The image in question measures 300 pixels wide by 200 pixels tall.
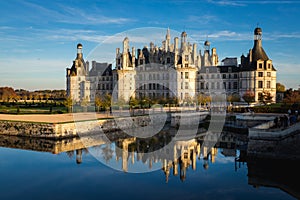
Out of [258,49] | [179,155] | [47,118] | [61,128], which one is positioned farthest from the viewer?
[258,49]

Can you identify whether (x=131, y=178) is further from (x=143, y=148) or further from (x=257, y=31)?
(x=257, y=31)

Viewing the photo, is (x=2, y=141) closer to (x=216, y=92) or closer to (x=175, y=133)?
(x=175, y=133)

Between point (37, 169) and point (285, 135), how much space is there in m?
10.4

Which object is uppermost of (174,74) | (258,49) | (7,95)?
(258,49)

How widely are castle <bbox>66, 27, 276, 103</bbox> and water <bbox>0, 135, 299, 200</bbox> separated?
24453 mm

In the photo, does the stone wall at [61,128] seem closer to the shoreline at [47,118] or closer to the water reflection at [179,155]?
the shoreline at [47,118]

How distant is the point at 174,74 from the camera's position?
43.3 metres

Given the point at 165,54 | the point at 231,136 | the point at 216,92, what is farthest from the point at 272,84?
the point at 231,136

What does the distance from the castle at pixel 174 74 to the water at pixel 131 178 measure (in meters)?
24.5

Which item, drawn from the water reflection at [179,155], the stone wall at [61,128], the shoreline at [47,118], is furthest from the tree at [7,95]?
the water reflection at [179,155]

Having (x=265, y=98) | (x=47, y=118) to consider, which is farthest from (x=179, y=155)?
(x=265, y=98)

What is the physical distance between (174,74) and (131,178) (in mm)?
32481

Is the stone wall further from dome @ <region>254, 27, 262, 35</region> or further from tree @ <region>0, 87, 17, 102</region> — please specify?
dome @ <region>254, 27, 262, 35</region>

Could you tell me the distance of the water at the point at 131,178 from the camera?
9.96 metres
